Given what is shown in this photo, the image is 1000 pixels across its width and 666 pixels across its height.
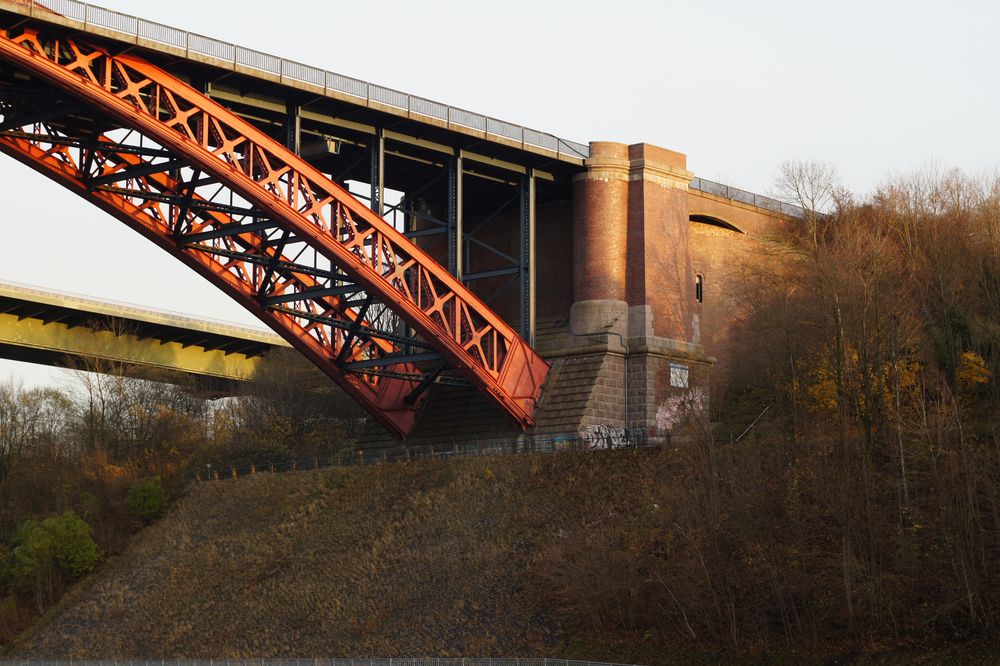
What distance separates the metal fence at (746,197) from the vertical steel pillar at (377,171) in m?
14.8

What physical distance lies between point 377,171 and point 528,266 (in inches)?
292

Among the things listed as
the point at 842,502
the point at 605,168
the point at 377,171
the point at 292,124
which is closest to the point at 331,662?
the point at 842,502

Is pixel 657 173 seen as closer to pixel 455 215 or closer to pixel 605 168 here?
pixel 605 168

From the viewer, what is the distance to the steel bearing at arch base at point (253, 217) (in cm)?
4475

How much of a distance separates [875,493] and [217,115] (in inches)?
920

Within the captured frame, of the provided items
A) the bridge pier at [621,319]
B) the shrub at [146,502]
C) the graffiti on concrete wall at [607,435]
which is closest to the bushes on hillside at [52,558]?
the shrub at [146,502]

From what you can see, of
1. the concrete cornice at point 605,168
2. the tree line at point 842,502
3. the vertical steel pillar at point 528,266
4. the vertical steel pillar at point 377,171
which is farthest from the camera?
the concrete cornice at point 605,168

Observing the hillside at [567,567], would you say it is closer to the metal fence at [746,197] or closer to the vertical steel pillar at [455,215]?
the vertical steel pillar at [455,215]

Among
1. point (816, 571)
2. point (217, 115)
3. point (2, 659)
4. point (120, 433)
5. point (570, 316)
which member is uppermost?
point (217, 115)

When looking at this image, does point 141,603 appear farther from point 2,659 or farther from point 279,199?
point 279,199

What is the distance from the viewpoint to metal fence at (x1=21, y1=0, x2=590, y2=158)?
43938 mm

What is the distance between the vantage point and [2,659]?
44.7 m

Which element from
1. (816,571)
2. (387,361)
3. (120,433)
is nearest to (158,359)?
(120,433)

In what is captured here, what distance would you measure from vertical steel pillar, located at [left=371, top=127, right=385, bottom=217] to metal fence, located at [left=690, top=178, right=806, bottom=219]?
14763 mm
